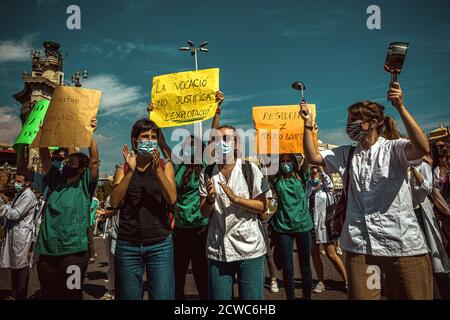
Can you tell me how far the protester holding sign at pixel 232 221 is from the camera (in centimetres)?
269

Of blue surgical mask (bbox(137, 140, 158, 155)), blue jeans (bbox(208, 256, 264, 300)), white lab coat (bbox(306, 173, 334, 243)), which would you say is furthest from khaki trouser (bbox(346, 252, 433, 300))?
white lab coat (bbox(306, 173, 334, 243))

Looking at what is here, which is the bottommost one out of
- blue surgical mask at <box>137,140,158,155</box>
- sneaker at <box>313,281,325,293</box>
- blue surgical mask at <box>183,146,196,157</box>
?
sneaker at <box>313,281,325,293</box>

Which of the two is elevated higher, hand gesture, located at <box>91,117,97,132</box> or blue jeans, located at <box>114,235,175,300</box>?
hand gesture, located at <box>91,117,97,132</box>

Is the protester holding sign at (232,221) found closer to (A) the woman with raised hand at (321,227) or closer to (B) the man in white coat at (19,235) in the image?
(A) the woman with raised hand at (321,227)

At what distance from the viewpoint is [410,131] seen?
7.31 feet

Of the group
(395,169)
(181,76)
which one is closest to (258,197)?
(395,169)

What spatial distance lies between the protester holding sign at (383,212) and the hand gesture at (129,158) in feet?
6.29

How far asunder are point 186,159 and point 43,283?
2031 mm

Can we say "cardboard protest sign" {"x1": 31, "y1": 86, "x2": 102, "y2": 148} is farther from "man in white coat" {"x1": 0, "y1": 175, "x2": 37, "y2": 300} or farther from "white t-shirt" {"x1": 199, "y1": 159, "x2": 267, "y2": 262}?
"man in white coat" {"x1": 0, "y1": 175, "x2": 37, "y2": 300}

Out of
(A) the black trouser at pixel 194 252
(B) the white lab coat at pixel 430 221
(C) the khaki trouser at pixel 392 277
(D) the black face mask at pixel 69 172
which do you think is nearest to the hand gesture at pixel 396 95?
(C) the khaki trouser at pixel 392 277

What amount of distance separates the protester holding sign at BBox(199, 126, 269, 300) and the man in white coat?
3.61 meters

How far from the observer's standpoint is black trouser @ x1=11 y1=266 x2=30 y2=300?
15.5 feet
